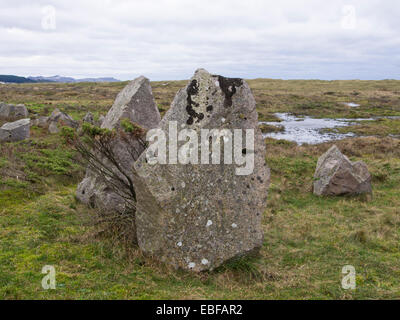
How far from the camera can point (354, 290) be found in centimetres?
713

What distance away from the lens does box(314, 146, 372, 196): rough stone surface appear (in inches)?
560

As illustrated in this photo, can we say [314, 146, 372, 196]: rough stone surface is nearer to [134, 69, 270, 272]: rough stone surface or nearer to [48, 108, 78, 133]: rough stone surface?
[134, 69, 270, 272]: rough stone surface

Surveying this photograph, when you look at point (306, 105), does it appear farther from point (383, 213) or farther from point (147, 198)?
point (147, 198)

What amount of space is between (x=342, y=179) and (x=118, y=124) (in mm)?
9303

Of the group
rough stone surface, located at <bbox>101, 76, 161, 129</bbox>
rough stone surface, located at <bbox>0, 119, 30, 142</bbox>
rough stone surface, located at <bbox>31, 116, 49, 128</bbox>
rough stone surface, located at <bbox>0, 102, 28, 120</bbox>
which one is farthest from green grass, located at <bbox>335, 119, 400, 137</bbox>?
rough stone surface, located at <bbox>0, 102, 28, 120</bbox>

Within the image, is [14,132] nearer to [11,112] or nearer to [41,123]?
[41,123]

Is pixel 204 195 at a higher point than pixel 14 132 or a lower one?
lower

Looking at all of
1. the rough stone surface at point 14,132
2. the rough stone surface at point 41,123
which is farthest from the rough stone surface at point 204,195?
the rough stone surface at point 41,123

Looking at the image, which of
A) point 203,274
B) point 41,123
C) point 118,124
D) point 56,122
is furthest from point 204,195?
point 41,123

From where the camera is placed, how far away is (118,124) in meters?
11.1

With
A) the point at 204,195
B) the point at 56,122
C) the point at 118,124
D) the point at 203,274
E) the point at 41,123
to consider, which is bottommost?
the point at 203,274

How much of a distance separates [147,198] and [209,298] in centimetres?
262

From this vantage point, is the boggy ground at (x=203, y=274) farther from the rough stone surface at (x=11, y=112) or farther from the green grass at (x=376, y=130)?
the green grass at (x=376, y=130)
